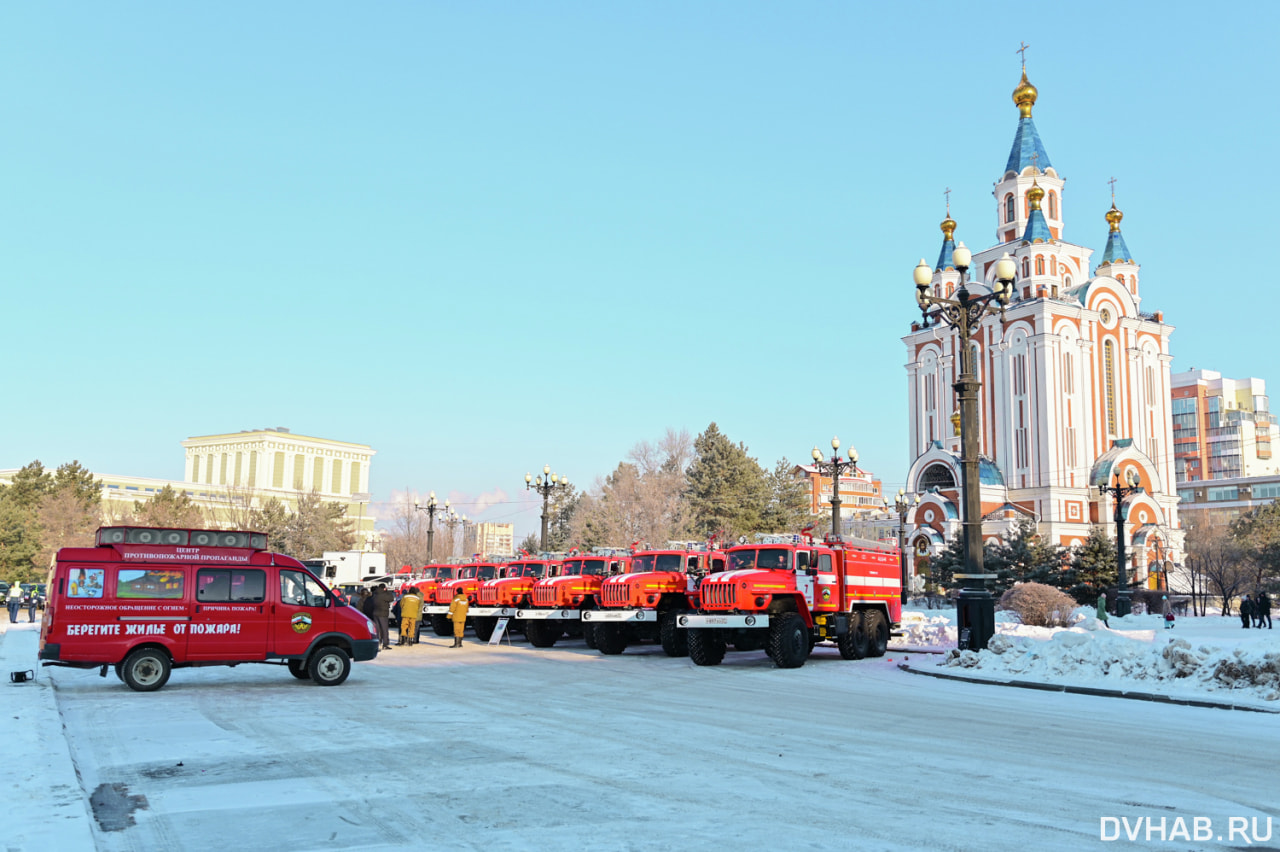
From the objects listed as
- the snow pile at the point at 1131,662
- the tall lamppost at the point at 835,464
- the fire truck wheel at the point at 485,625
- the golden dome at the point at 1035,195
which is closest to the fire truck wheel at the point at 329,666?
the snow pile at the point at 1131,662

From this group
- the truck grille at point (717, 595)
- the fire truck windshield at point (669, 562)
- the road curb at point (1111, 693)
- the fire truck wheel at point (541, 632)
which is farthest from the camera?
the fire truck wheel at point (541, 632)

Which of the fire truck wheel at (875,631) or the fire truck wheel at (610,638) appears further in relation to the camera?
the fire truck wheel at (610,638)

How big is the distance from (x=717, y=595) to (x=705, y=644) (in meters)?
1.06

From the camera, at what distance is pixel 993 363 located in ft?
224

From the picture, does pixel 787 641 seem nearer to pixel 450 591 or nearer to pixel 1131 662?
pixel 1131 662

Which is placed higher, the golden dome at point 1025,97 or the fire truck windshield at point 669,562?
the golden dome at point 1025,97

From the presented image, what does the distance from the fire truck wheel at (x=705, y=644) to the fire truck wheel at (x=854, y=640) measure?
2907 mm

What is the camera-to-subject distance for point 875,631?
862 inches

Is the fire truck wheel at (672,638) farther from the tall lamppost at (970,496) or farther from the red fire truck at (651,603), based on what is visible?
the tall lamppost at (970,496)

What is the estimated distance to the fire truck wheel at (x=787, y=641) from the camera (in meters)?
19.1

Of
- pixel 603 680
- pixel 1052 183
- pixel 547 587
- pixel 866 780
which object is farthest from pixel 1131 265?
pixel 866 780

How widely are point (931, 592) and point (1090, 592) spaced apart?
7853 mm

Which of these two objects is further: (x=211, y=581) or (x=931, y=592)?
(x=931, y=592)

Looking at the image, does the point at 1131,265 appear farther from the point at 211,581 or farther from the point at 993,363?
the point at 211,581
